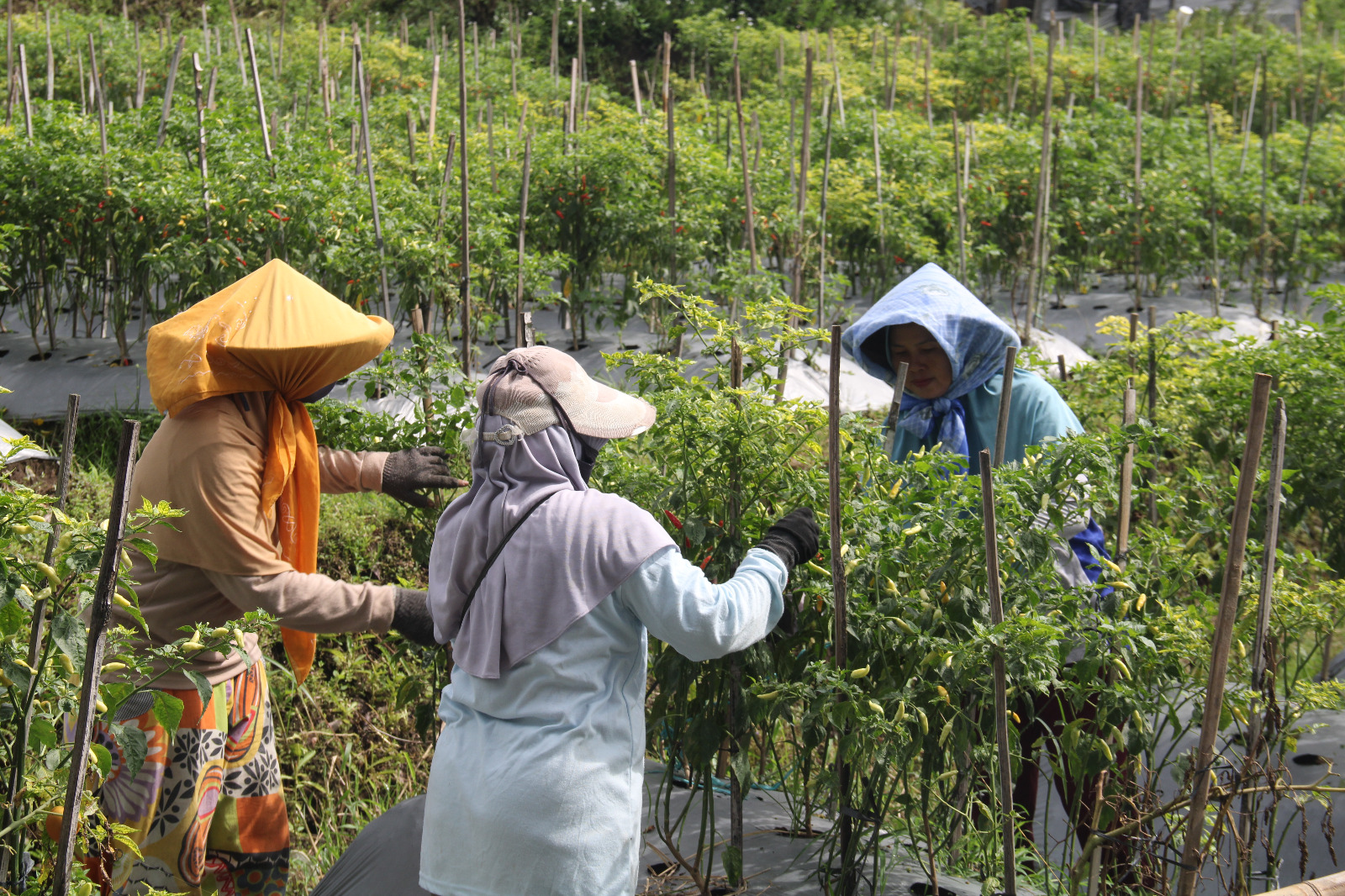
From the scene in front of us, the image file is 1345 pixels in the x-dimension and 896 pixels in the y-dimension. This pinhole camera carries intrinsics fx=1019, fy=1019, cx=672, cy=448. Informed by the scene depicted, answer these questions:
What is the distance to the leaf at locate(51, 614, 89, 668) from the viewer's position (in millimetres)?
1376

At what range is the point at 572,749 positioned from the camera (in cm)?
148

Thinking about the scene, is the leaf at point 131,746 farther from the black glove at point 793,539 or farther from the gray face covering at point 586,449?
the black glove at point 793,539

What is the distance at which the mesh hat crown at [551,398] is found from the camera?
153cm

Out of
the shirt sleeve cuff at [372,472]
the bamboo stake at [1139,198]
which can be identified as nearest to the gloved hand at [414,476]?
the shirt sleeve cuff at [372,472]

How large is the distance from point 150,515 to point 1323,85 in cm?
1359

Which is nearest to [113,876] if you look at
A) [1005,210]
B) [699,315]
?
[699,315]

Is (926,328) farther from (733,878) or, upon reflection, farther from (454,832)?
(454,832)

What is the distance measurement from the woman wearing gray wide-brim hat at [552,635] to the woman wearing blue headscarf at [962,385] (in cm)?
103

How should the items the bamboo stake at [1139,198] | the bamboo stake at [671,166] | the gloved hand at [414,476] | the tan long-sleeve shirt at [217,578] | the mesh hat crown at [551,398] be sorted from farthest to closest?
the bamboo stake at [1139,198], the bamboo stake at [671,166], the gloved hand at [414,476], the tan long-sleeve shirt at [217,578], the mesh hat crown at [551,398]

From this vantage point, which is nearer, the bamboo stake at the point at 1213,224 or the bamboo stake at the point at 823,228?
the bamboo stake at the point at 823,228

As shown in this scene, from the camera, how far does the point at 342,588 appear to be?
6.38 ft

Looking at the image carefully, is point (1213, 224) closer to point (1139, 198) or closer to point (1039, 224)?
point (1139, 198)

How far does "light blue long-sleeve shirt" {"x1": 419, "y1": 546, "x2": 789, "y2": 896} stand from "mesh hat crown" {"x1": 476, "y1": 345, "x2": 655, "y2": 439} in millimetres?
233

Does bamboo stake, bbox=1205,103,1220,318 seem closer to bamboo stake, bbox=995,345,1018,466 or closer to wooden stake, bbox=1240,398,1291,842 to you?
bamboo stake, bbox=995,345,1018,466
